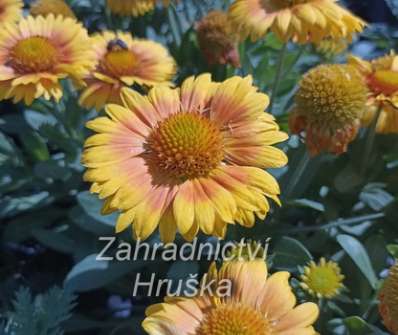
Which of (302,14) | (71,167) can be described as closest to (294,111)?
(302,14)

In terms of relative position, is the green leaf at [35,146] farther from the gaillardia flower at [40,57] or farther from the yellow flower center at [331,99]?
the yellow flower center at [331,99]

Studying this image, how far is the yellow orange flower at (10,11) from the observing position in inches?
77.4

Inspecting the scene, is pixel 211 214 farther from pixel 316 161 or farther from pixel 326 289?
pixel 316 161

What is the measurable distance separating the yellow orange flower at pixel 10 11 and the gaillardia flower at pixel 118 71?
0.25 m

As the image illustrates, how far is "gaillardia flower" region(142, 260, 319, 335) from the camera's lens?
119cm

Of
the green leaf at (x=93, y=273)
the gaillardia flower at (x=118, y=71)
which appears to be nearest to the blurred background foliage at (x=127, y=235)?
the green leaf at (x=93, y=273)

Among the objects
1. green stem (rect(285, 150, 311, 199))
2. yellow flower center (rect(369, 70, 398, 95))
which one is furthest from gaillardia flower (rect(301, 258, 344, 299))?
yellow flower center (rect(369, 70, 398, 95))

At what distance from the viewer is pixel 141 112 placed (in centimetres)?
144

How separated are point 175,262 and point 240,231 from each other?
19 cm

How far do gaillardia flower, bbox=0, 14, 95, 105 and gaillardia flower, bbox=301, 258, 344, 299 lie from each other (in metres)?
0.72

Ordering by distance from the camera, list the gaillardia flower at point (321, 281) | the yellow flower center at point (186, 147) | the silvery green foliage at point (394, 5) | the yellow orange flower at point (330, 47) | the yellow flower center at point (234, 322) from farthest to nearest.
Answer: the silvery green foliage at point (394, 5), the yellow orange flower at point (330, 47), the gaillardia flower at point (321, 281), the yellow flower center at point (186, 147), the yellow flower center at point (234, 322)

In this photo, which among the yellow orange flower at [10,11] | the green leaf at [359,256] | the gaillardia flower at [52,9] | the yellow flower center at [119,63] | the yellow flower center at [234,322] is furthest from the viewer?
the gaillardia flower at [52,9]

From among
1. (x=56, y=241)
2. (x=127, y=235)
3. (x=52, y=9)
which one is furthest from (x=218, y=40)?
(x=56, y=241)

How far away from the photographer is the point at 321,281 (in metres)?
1.45
